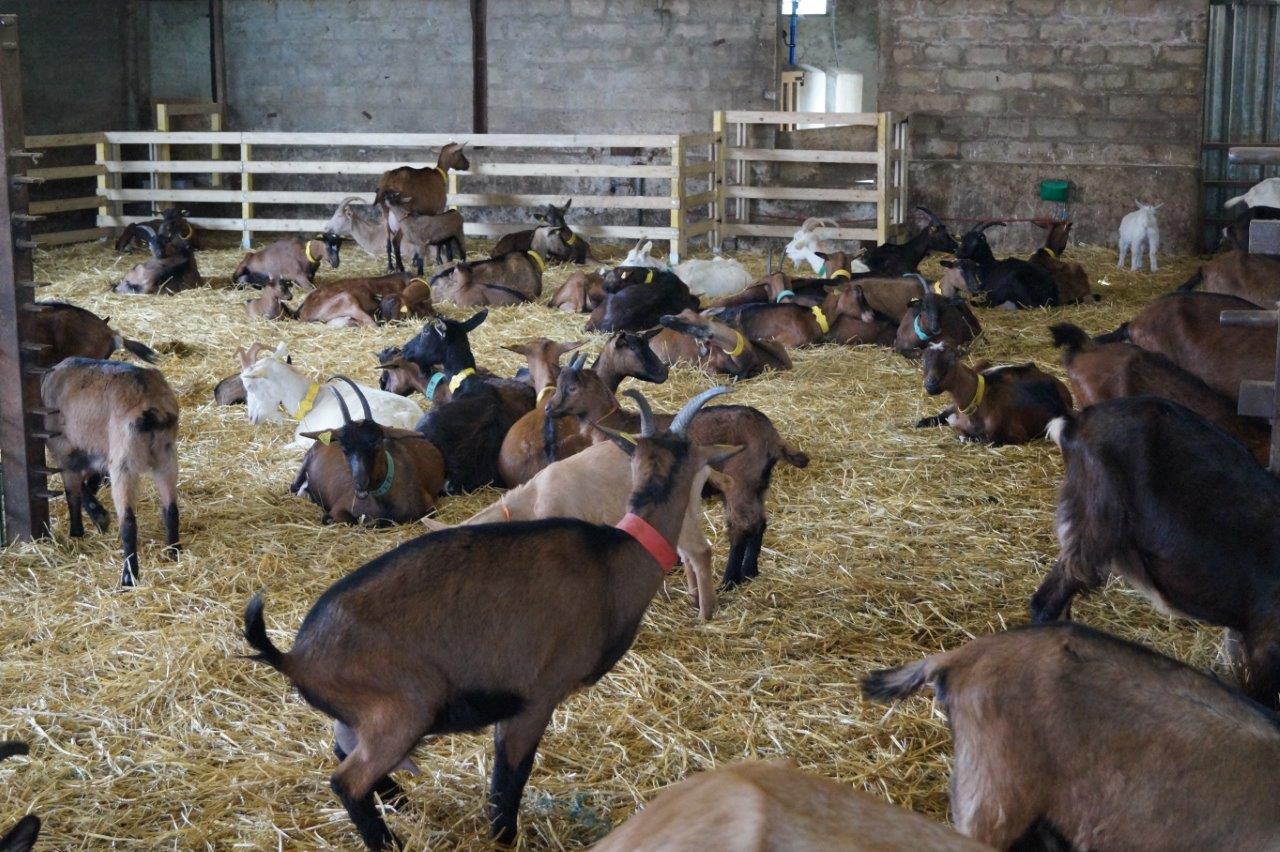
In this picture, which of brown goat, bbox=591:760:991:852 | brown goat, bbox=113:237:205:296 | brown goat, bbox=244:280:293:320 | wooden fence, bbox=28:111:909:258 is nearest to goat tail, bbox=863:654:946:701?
brown goat, bbox=591:760:991:852

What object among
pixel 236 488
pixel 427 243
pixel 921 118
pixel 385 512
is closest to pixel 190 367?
pixel 236 488

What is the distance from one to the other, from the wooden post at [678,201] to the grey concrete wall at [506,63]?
8.97 ft

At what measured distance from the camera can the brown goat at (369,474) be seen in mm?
6160

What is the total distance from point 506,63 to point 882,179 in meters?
5.50

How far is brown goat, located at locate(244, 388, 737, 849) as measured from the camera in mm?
3436

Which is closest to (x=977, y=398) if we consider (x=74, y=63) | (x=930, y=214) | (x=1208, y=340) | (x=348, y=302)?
(x=1208, y=340)

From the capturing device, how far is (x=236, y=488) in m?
7.02

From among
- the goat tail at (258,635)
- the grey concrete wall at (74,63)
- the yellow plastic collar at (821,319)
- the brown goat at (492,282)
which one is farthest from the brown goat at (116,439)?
the grey concrete wall at (74,63)

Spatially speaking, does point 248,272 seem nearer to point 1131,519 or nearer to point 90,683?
point 90,683

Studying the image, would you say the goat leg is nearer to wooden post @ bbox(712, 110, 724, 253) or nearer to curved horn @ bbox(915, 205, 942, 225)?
curved horn @ bbox(915, 205, 942, 225)

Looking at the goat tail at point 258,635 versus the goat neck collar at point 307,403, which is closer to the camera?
the goat tail at point 258,635

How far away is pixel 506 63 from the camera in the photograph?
17562 millimetres

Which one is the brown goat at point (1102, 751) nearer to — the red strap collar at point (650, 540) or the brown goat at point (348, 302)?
the red strap collar at point (650, 540)

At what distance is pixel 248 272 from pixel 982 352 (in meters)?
7.35
